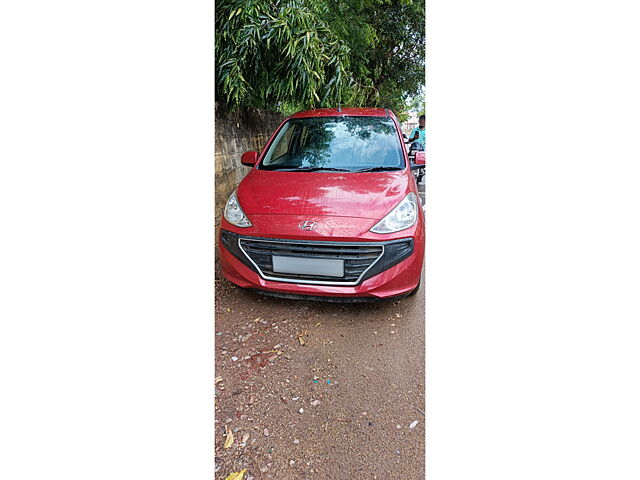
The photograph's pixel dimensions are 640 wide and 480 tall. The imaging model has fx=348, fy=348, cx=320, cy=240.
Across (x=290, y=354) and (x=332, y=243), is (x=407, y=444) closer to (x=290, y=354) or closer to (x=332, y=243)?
(x=290, y=354)

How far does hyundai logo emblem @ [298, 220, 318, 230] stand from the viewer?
2.00 m

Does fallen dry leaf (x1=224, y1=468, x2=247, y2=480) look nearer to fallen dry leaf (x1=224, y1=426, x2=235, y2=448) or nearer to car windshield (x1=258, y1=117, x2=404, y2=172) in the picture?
fallen dry leaf (x1=224, y1=426, x2=235, y2=448)

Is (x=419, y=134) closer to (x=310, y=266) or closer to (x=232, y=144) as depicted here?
(x=232, y=144)

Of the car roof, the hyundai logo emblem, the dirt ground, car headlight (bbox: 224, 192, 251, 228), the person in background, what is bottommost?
the dirt ground

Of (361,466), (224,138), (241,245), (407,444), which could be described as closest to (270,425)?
(361,466)

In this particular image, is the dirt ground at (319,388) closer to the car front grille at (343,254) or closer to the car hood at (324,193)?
the car front grille at (343,254)

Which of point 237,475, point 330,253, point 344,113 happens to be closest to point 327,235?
point 330,253

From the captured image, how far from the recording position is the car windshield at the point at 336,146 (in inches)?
103

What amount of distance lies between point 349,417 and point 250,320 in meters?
0.98

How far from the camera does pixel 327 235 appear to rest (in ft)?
6.50

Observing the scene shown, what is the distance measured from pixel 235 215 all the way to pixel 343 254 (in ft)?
2.53

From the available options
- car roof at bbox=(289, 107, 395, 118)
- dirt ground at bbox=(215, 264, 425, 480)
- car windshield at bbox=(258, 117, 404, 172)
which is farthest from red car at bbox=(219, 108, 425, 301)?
car roof at bbox=(289, 107, 395, 118)

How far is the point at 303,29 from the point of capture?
2.68 metres

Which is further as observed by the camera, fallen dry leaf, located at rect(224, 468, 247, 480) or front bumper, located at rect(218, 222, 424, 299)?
front bumper, located at rect(218, 222, 424, 299)
